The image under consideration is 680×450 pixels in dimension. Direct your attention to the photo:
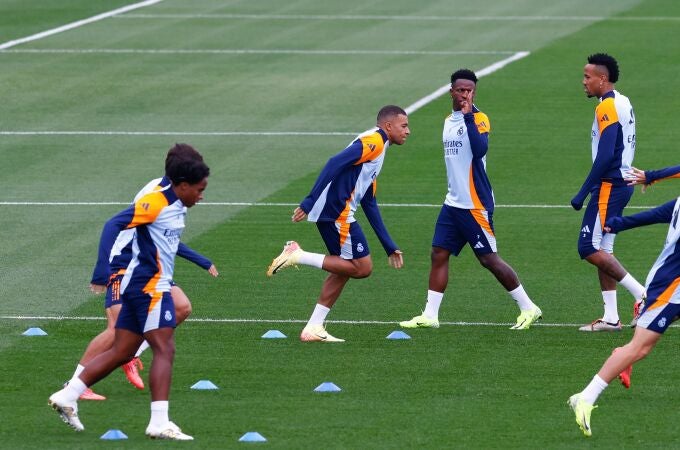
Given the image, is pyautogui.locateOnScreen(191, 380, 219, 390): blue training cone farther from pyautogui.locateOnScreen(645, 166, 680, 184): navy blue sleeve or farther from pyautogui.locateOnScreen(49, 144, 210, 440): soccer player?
pyautogui.locateOnScreen(645, 166, 680, 184): navy blue sleeve

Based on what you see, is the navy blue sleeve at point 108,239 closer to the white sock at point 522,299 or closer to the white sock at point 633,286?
the white sock at point 522,299

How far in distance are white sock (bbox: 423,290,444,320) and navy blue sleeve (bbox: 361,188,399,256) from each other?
2.52 feet

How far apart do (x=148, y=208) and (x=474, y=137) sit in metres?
4.80

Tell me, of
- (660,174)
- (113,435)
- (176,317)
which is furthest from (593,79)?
(113,435)

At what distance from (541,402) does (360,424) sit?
61.2 inches

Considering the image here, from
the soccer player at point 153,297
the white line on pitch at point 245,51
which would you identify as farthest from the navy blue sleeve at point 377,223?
the white line on pitch at point 245,51

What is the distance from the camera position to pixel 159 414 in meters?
10.9

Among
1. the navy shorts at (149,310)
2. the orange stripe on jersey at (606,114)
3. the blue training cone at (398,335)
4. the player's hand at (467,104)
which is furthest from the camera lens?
the player's hand at (467,104)

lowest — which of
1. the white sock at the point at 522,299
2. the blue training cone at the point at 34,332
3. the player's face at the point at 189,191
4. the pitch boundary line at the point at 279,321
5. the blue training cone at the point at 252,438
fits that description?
the pitch boundary line at the point at 279,321

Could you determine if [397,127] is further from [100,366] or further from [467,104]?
[100,366]

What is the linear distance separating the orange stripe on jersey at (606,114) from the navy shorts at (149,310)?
17.4ft

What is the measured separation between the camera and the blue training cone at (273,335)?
14.7 m

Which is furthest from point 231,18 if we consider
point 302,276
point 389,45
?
point 302,276

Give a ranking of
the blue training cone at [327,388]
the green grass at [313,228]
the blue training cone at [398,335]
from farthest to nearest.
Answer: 1. the blue training cone at [398,335]
2. the blue training cone at [327,388]
3. the green grass at [313,228]
